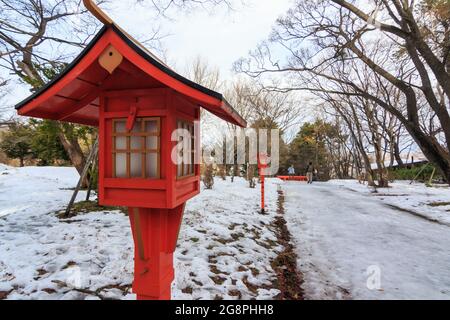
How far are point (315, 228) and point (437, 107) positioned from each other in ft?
13.0

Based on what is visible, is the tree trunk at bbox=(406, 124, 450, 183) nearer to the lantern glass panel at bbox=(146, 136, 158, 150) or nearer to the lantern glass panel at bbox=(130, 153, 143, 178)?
the lantern glass panel at bbox=(146, 136, 158, 150)

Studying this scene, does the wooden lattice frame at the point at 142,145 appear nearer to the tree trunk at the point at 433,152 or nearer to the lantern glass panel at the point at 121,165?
the lantern glass panel at the point at 121,165

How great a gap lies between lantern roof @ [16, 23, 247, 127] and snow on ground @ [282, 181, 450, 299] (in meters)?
3.31

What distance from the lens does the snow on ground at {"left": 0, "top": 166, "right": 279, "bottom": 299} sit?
3373 mm

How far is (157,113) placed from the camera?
2.08 meters

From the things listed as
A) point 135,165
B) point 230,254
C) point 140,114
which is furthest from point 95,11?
point 230,254

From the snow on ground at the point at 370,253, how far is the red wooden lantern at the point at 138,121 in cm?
251

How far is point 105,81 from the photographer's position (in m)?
2.20

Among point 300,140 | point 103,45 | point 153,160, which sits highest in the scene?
point 300,140

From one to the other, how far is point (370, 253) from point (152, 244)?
468cm

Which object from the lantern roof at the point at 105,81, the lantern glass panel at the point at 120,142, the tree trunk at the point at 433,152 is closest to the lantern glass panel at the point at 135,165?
the lantern glass panel at the point at 120,142

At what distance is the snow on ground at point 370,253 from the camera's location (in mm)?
3729
